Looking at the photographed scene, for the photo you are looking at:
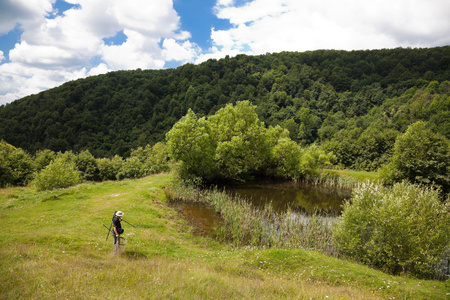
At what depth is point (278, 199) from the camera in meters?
30.6

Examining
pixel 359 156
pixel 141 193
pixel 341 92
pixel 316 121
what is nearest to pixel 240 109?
pixel 141 193

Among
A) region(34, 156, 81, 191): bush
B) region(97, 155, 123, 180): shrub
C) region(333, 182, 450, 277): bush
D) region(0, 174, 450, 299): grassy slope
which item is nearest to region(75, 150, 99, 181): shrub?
region(97, 155, 123, 180): shrub

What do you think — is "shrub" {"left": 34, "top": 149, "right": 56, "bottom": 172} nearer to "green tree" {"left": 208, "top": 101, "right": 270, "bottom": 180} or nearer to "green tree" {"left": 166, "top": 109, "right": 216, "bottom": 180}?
"green tree" {"left": 166, "top": 109, "right": 216, "bottom": 180}

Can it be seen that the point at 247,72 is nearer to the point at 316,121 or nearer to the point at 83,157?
the point at 316,121

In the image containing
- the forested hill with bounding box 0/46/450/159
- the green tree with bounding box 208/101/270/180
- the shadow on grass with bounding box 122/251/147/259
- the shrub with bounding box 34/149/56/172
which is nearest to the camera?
the shadow on grass with bounding box 122/251/147/259

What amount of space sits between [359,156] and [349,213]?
53.3 metres

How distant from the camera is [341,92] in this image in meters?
136

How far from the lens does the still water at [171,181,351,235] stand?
21948 mm

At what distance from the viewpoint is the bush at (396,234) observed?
12320 millimetres

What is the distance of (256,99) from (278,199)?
347ft

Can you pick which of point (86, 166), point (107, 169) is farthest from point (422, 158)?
point (86, 166)

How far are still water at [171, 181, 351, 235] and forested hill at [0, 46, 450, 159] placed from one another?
37.0 meters

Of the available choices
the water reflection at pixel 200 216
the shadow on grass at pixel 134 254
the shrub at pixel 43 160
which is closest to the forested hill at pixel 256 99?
the shrub at pixel 43 160

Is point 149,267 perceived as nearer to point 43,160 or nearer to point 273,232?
point 273,232
